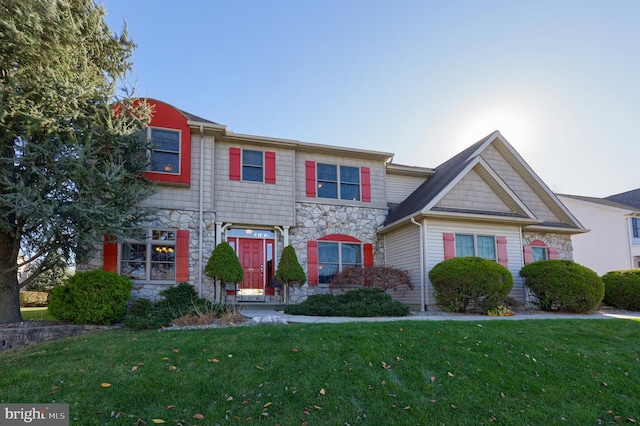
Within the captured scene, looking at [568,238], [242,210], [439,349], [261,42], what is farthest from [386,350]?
[568,238]

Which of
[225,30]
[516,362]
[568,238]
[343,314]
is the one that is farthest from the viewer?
[568,238]

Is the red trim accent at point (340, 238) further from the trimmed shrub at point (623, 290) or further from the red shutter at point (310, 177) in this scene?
the trimmed shrub at point (623, 290)

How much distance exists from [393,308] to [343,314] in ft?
4.04

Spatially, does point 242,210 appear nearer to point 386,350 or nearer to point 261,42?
point 261,42

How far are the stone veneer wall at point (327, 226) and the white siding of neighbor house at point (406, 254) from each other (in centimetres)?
43

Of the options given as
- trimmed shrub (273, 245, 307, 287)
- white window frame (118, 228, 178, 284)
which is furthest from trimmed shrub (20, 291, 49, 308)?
trimmed shrub (273, 245, 307, 287)

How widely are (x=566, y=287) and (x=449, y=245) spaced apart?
3.30 m

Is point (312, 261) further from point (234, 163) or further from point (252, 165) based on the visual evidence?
point (234, 163)

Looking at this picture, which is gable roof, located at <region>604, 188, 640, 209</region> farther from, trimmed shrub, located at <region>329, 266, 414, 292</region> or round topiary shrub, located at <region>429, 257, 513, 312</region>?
trimmed shrub, located at <region>329, 266, 414, 292</region>

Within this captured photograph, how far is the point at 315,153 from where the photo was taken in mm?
14102

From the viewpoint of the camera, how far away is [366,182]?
14.5 meters

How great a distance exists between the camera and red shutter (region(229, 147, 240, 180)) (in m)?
12.8

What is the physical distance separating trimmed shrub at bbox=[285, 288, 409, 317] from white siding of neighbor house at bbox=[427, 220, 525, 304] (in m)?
2.35

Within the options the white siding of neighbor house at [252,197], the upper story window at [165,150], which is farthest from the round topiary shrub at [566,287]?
the upper story window at [165,150]
